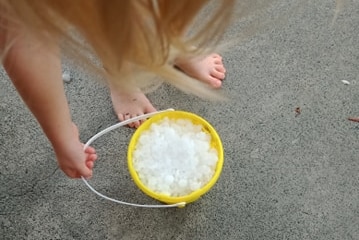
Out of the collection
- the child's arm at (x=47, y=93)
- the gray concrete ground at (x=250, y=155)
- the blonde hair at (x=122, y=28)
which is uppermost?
the blonde hair at (x=122, y=28)

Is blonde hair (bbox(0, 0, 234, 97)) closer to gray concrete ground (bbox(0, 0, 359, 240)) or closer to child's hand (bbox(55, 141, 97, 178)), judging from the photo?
child's hand (bbox(55, 141, 97, 178))

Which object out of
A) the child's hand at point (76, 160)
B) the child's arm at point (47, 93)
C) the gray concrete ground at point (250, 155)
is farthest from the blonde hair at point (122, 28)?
the gray concrete ground at point (250, 155)

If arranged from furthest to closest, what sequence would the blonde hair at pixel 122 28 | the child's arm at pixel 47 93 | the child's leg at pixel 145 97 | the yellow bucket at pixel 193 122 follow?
1. the child's leg at pixel 145 97
2. the yellow bucket at pixel 193 122
3. the child's arm at pixel 47 93
4. the blonde hair at pixel 122 28

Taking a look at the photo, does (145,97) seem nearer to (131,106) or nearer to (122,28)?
(131,106)

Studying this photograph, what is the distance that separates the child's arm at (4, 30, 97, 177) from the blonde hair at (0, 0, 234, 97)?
5cm

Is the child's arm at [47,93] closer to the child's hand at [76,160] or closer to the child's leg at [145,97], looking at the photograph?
the child's hand at [76,160]

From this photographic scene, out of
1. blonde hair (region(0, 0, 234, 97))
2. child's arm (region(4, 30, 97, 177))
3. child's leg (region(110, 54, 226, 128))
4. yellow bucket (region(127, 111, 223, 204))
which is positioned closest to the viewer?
blonde hair (region(0, 0, 234, 97))

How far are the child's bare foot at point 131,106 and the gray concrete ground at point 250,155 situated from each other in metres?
0.02

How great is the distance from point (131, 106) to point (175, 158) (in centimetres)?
17

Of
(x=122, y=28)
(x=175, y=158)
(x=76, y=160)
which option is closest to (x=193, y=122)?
(x=175, y=158)

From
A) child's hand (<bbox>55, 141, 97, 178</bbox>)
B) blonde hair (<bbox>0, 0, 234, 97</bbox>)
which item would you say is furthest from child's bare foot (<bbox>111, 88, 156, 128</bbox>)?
blonde hair (<bbox>0, 0, 234, 97</bbox>)

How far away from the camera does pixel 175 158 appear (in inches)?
45.5

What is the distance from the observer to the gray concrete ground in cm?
118

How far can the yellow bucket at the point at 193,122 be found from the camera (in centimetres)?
112
